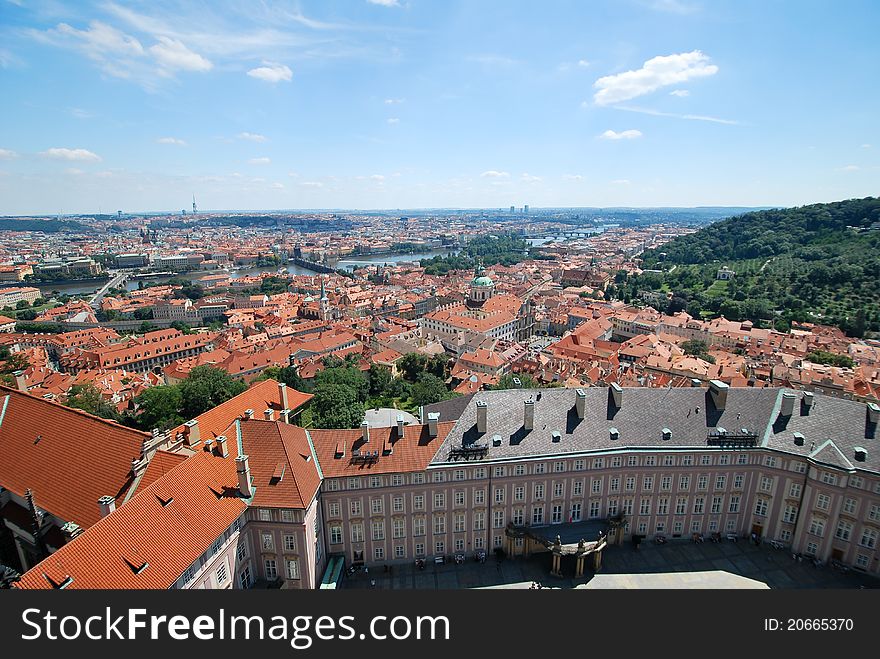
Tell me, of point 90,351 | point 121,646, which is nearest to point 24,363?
point 90,351

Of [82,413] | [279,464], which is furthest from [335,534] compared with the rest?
[82,413]

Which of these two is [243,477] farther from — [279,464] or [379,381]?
[379,381]

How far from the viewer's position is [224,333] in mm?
109562

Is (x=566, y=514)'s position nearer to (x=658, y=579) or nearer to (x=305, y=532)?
(x=658, y=579)

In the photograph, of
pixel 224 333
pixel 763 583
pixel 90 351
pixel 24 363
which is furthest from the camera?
pixel 224 333

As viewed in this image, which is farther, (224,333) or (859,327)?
(224,333)

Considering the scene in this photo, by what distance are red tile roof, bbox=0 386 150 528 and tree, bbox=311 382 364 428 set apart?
16890mm

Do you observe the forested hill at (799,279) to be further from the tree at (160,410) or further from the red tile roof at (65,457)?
the red tile roof at (65,457)

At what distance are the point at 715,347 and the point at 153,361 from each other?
354 ft

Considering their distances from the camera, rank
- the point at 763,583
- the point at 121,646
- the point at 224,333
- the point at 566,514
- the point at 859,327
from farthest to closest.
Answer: the point at 224,333 → the point at 859,327 → the point at 566,514 → the point at 763,583 → the point at 121,646

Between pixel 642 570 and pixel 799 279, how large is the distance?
138m

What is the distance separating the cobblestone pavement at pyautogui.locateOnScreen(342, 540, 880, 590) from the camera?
32.9 metres

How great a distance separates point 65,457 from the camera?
30984 mm

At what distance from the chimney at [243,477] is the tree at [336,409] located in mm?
14927
